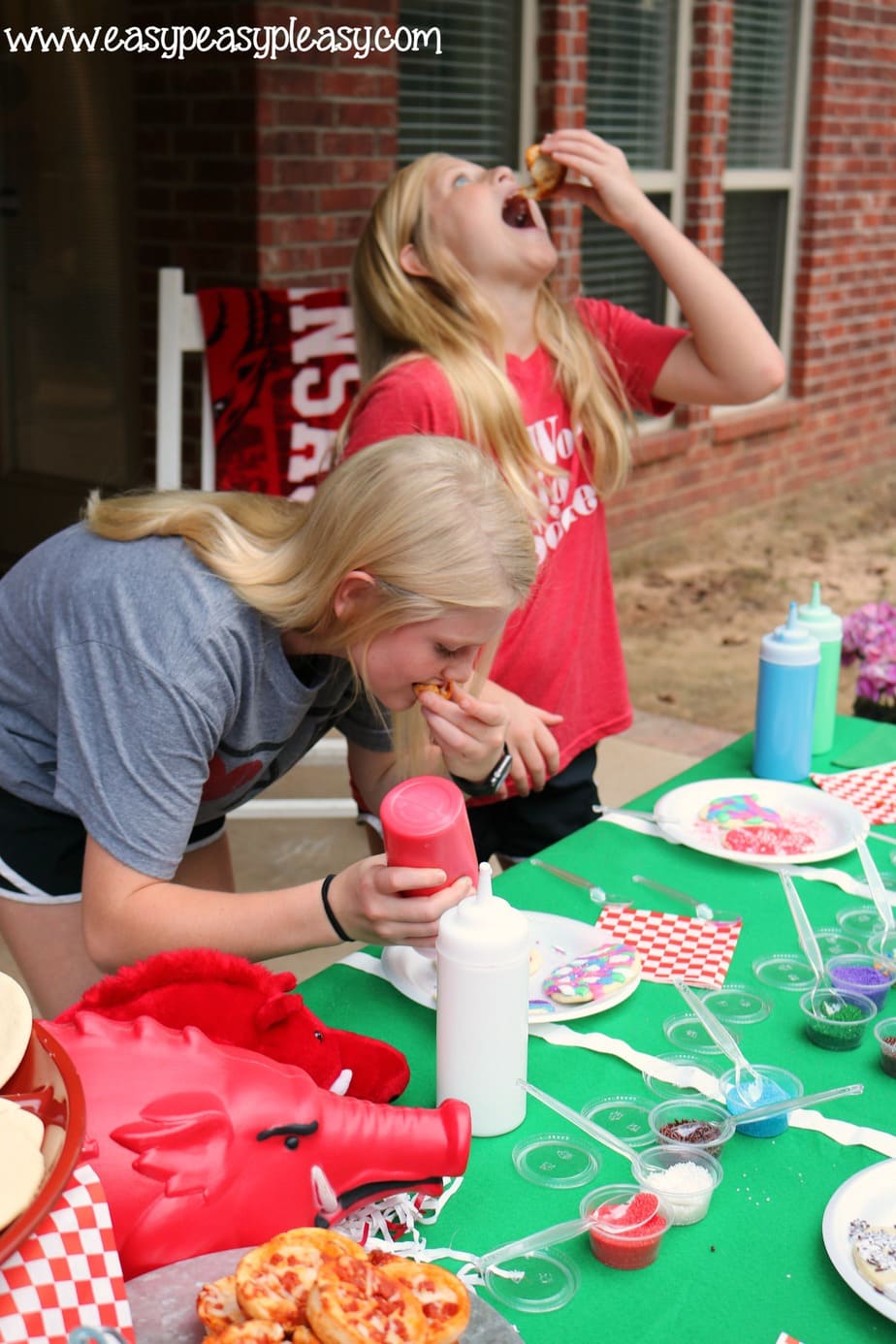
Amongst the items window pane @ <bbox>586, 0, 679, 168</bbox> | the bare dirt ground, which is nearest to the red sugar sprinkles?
the bare dirt ground

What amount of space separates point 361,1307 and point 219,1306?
103 millimetres

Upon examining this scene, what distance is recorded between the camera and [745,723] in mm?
4594

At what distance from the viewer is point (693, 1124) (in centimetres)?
122

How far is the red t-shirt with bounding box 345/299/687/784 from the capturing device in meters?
2.23

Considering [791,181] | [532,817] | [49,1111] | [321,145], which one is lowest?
[532,817]

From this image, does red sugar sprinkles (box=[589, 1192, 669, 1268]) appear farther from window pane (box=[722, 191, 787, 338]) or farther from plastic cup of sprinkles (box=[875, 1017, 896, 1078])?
window pane (box=[722, 191, 787, 338])

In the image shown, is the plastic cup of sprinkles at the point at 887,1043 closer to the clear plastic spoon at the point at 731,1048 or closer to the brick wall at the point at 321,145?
the clear plastic spoon at the point at 731,1048

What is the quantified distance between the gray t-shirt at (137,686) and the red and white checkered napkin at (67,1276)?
0.58 metres

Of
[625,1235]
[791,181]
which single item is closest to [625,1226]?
[625,1235]

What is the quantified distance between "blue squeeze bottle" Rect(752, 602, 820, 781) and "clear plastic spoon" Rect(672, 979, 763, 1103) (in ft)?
2.41

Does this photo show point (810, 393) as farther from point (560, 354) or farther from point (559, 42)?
point (560, 354)

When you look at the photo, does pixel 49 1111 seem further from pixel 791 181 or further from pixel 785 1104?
pixel 791 181

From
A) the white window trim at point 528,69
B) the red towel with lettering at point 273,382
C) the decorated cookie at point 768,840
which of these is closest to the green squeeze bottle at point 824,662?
the decorated cookie at point 768,840

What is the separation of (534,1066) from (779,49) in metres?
6.54
